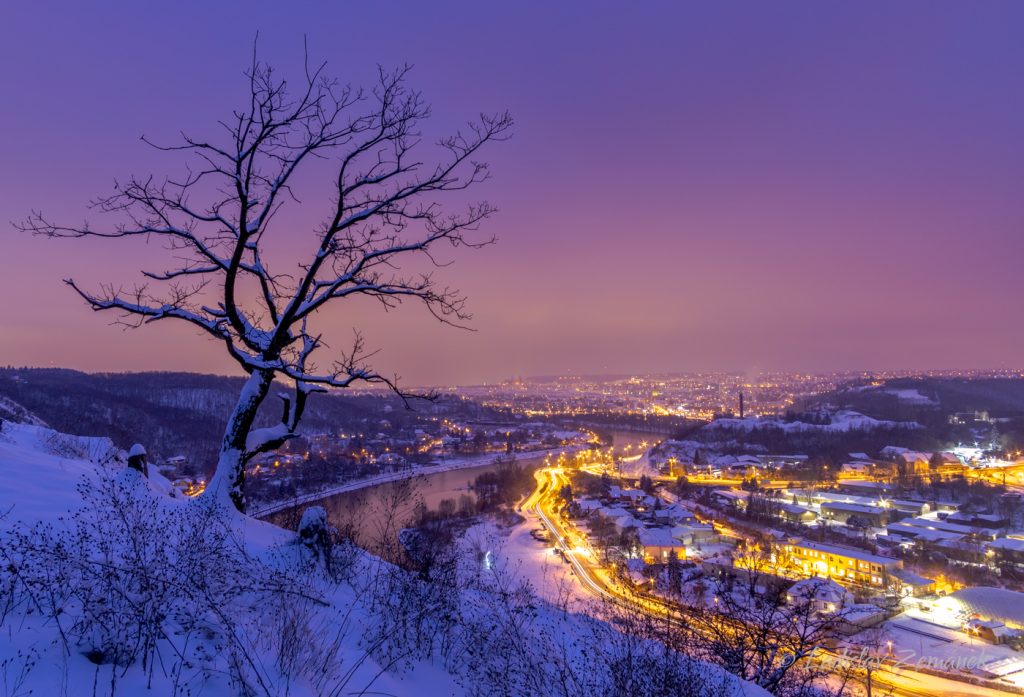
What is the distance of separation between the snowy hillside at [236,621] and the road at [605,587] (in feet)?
9.09

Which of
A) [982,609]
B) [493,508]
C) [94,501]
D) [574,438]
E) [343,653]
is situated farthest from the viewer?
[574,438]

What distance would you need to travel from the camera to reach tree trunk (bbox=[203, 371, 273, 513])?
454 centimetres

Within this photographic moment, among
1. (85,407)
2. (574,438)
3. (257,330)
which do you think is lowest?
(574,438)

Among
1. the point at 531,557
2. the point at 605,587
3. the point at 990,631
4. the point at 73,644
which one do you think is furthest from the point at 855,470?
the point at 73,644

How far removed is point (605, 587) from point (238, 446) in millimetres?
11565

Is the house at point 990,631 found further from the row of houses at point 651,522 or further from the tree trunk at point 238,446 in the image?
the tree trunk at point 238,446

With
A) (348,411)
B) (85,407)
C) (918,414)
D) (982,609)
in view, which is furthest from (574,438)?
(982,609)

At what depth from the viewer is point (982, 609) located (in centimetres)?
1666

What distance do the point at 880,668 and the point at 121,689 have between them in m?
15.2

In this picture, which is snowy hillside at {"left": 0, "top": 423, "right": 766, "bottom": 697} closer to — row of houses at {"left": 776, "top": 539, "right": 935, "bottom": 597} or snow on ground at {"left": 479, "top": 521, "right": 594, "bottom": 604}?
snow on ground at {"left": 479, "top": 521, "right": 594, "bottom": 604}

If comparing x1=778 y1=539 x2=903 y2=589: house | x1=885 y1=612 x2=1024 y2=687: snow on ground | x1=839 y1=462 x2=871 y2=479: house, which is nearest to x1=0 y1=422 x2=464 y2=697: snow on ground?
x1=885 y1=612 x2=1024 y2=687: snow on ground

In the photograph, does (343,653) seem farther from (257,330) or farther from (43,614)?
(257,330)

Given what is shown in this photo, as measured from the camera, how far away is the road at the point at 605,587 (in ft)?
29.8

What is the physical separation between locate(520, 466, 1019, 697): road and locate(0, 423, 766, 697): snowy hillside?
2.77 metres
